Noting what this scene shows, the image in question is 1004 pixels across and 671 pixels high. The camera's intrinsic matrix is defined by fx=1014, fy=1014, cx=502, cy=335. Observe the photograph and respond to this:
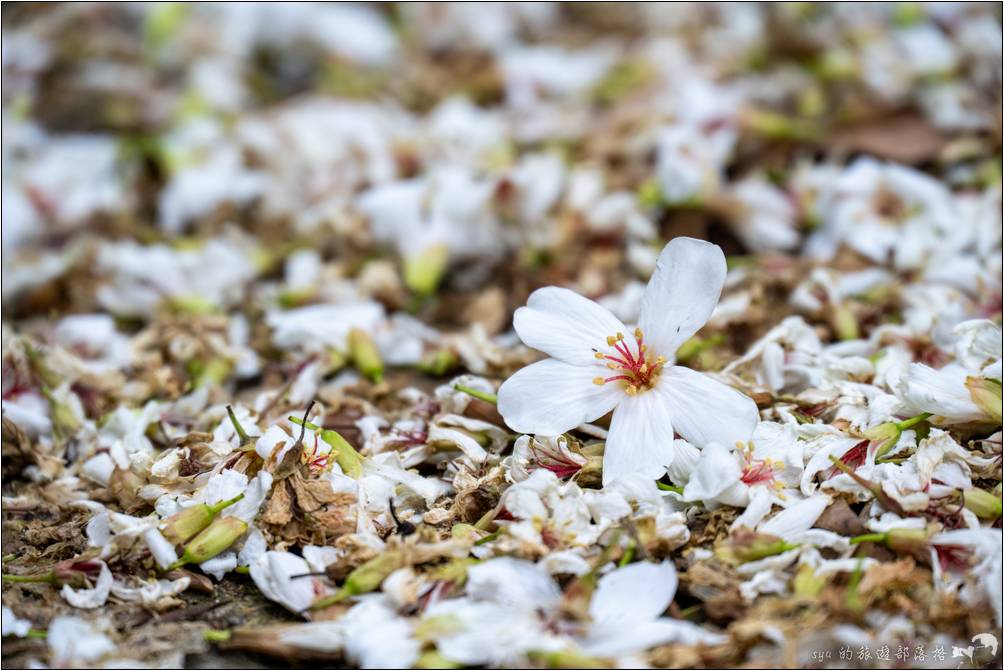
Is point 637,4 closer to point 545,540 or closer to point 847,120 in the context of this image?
point 847,120

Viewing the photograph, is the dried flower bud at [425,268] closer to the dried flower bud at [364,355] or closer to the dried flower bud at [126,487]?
the dried flower bud at [364,355]

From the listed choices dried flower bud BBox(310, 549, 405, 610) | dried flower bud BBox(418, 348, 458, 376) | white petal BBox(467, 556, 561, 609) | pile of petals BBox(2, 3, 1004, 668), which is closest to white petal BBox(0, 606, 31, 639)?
pile of petals BBox(2, 3, 1004, 668)

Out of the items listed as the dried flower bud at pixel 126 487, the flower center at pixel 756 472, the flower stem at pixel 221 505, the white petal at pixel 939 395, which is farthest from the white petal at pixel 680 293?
the dried flower bud at pixel 126 487

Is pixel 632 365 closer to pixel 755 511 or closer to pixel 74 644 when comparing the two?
pixel 755 511

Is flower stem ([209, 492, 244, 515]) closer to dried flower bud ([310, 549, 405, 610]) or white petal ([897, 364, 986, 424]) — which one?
dried flower bud ([310, 549, 405, 610])

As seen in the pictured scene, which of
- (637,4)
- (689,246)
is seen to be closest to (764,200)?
(689,246)

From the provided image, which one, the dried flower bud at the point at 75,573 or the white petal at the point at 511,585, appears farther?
the dried flower bud at the point at 75,573

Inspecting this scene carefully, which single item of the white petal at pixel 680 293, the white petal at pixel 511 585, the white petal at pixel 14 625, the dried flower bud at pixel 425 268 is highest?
the white petal at pixel 680 293
